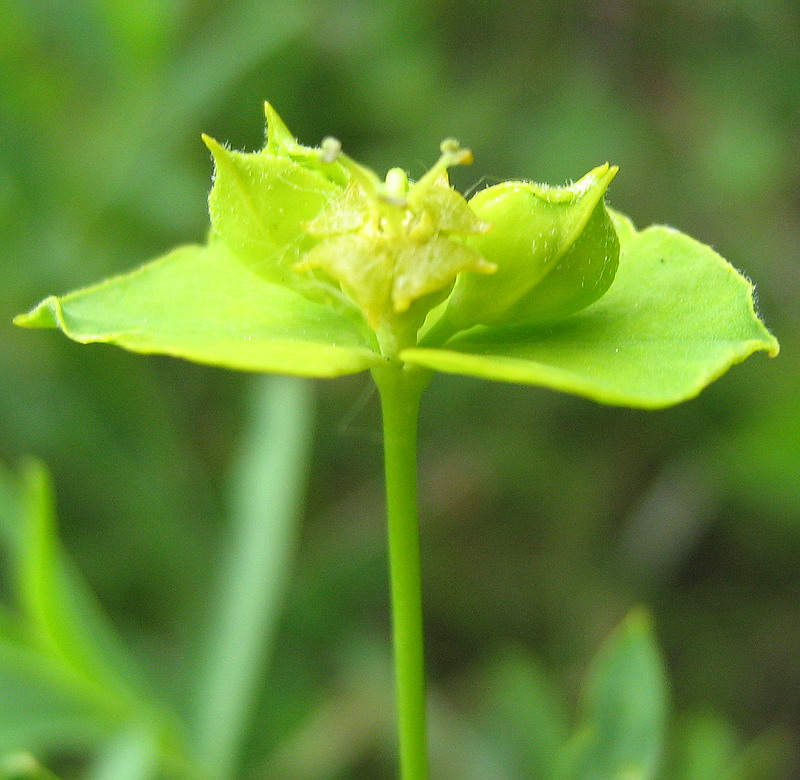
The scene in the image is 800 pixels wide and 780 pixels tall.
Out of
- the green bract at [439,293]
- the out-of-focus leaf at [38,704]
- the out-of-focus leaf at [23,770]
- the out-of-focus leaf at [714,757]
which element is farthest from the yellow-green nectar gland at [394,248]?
the out-of-focus leaf at [714,757]

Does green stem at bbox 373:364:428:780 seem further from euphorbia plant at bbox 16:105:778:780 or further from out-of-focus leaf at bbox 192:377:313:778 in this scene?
out-of-focus leaf at bbox 192:377:313:778

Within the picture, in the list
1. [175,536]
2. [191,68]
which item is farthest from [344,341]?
[191,68]

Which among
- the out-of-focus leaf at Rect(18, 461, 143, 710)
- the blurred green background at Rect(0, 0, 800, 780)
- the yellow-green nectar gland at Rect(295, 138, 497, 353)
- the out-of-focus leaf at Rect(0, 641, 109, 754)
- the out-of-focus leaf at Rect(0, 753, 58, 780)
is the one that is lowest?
the out-of-focus leaf at Rect(0, 753, 58, 780)

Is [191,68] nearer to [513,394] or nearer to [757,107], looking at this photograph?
[513,394]

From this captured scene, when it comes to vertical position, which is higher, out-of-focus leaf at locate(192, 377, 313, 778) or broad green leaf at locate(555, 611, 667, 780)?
out-of-focus leaf at locate(192, 377, 313, 778)

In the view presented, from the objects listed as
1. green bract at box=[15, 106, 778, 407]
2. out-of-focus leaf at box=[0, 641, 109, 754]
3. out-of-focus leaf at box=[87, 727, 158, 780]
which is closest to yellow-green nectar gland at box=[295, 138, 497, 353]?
green bract at box=[15, 106, 778, 407]

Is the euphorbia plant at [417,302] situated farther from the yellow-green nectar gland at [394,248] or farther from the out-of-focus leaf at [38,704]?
the out-of-focus leaf at [38,704]
